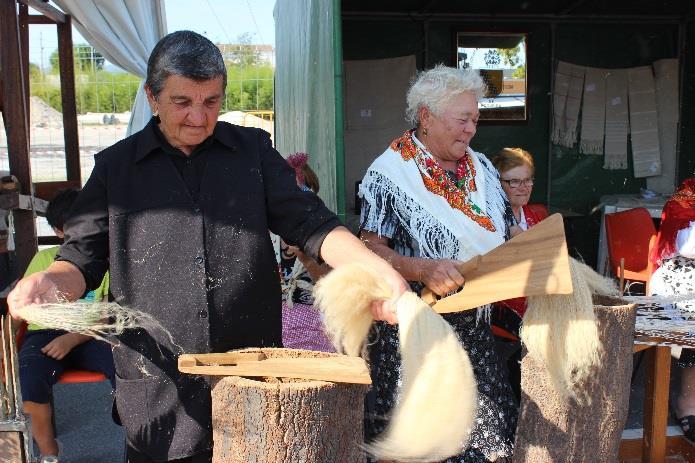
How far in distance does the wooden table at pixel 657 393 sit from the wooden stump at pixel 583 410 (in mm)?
395

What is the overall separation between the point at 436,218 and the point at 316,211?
724 mm

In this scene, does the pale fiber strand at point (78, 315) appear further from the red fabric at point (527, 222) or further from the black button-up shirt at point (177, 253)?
the red fabric at point (527, 222)

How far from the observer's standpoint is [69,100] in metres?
6.11

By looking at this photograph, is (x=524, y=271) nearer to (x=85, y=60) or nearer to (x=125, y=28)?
(x=125, y=28)

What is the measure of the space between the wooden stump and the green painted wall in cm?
525

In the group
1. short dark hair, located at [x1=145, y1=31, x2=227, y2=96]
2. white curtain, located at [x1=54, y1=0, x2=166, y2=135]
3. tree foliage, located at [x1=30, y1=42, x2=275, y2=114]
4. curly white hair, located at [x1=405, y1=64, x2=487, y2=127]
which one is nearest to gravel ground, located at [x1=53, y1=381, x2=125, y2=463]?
white curtain, located at [x1=54, y1=0, x2=166, y2=135]

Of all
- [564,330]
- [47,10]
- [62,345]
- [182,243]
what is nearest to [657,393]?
[564,330]

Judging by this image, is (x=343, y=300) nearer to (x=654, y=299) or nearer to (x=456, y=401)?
(x=456, y=401)

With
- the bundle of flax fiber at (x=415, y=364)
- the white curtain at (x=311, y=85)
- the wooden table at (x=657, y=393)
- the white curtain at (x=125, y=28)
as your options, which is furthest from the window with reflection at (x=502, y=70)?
the bundle of flax fiber at (x=415, y=364)

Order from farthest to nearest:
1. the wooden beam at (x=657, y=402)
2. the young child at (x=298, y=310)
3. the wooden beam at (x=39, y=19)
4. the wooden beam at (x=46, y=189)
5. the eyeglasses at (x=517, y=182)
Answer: the wooden beam at (x=39, y=19) → the wooden beam at (x=46, y=189) → the eyeglasses at (x=517, y=182) → the young child at (x=298, y=310) → the wooden beam at (x=657, y=402)

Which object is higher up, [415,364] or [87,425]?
[415,364]

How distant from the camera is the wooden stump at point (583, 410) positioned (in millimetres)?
2490

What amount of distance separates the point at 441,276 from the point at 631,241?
3.60 meters

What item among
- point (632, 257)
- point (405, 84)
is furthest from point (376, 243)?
point (405, 84)
